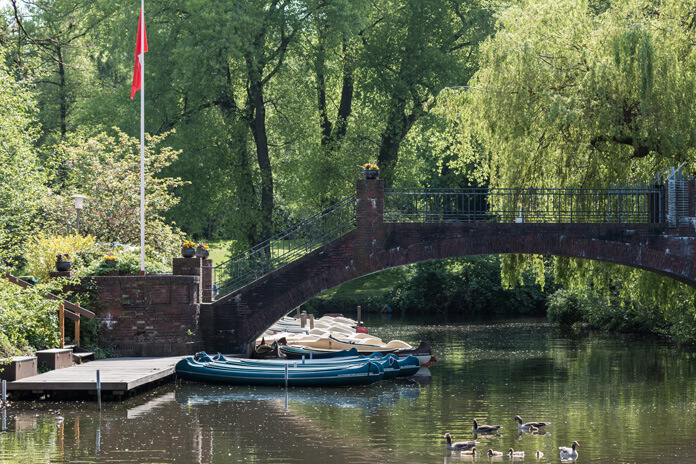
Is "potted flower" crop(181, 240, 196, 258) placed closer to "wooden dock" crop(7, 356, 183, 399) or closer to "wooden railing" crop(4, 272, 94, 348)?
"wooden railing" crop(4, 272, 94, 348)

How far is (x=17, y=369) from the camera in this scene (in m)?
19.8

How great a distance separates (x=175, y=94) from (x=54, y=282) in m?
20.2

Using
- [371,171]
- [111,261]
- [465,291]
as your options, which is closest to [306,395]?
[371,171]

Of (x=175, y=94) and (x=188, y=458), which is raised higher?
(x=175, y=94)

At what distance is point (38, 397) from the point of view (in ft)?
65.9

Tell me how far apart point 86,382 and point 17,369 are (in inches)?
64.9

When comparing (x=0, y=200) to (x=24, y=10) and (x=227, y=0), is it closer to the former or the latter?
(x=227, y=0)

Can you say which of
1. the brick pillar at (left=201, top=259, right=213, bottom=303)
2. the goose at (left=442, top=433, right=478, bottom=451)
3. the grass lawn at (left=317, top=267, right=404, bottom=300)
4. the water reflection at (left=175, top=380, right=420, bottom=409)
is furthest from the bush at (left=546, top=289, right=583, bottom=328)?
the goose at (left=442, top=433, right=478, bottom=451)

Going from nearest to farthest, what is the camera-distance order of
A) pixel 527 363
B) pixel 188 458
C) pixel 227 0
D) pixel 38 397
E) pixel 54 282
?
pixel 188 458 → pixel 38 397 → pixel 54 282 → pixel 527 363 → pixel 227 0

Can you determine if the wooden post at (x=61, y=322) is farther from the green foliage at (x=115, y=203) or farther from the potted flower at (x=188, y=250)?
the green foliage at (x=115, y=203)

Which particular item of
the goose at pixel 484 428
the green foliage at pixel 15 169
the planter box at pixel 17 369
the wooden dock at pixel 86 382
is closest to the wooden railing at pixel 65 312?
the wooden dock at pixel 86 382

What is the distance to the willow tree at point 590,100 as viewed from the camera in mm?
25047

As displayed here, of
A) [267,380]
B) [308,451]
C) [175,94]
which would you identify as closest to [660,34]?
[267,380]

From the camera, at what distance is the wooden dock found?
1947 centimetres
